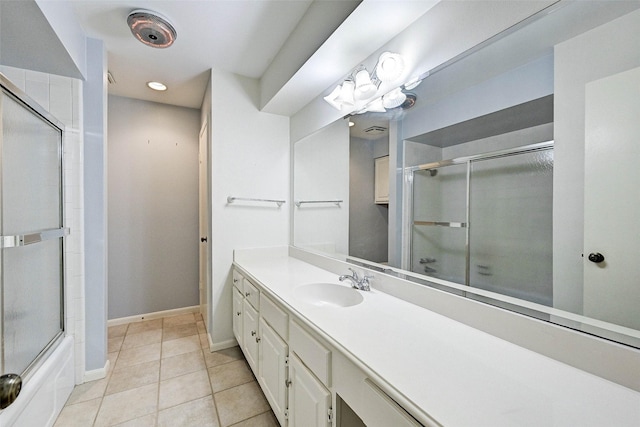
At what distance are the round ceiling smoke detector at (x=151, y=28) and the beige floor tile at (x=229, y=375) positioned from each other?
2.41 m

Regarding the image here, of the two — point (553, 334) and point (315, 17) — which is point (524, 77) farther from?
point (315, 17)

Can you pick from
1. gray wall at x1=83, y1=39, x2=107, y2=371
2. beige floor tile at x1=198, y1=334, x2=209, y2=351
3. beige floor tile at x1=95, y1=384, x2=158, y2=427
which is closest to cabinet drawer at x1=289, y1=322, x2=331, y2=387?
beige floor tile at x1=95, y1=384, x2=158, y2=427

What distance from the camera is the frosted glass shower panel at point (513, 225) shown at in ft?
2.88

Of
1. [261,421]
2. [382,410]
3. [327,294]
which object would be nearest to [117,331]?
[261,421]

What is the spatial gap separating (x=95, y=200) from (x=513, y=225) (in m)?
2.56

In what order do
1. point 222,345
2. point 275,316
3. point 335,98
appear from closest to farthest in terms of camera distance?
point 275,316, point 335,98, point 222,345

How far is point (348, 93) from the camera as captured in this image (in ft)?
5.45

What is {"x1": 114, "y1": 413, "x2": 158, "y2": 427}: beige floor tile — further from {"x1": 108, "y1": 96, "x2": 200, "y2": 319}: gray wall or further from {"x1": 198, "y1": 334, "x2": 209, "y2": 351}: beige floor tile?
{"x1": 108, "y1": 96, "x2": 200, "y2": 319}: gray wall

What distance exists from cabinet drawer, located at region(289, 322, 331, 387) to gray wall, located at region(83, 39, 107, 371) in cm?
168

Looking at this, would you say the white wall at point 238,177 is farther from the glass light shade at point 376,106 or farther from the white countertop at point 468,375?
the white countertop at point 468,375

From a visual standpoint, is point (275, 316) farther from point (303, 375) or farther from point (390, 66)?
point (390, 66)

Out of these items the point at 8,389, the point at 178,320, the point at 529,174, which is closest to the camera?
the point at 529,174

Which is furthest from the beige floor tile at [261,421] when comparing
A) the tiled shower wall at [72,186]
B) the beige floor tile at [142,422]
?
the tiled shower wall at [72,186]

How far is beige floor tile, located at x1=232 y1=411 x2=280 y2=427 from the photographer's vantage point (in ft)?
4.97
